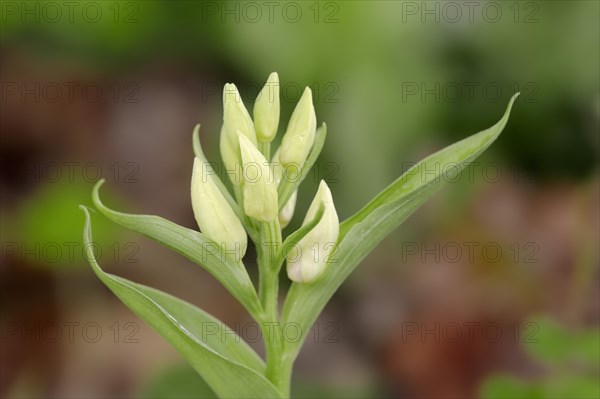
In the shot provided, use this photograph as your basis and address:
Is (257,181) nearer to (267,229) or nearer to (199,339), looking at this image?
(267,229)

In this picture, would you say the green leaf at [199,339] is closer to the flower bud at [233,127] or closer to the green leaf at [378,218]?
the green leaf at [378,218]

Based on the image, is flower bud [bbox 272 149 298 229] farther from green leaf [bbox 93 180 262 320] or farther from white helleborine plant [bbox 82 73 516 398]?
green leaf [bbox 93 180 262 320]

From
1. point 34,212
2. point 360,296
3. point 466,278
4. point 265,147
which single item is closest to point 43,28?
point 34,212

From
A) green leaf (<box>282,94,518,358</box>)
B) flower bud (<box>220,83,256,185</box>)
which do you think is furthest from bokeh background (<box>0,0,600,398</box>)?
flower bud (<box>220,83,256,185</box>)

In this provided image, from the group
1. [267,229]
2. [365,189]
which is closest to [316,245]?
[267,229]

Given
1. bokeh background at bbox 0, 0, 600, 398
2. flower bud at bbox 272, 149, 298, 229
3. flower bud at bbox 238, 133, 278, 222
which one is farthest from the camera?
bokeh background at bbox 0, 0, 600, 398

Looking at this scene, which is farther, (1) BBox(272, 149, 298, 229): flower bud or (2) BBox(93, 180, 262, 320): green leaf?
(1) BBox(272, 149, 298, 229): flower bud

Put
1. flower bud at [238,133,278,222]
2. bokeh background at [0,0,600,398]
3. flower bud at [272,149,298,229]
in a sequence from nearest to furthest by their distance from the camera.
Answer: flower bud at [238,133,278,222], flower bud at [272,149,298,229], bokeh background at [0,0,600,398]
